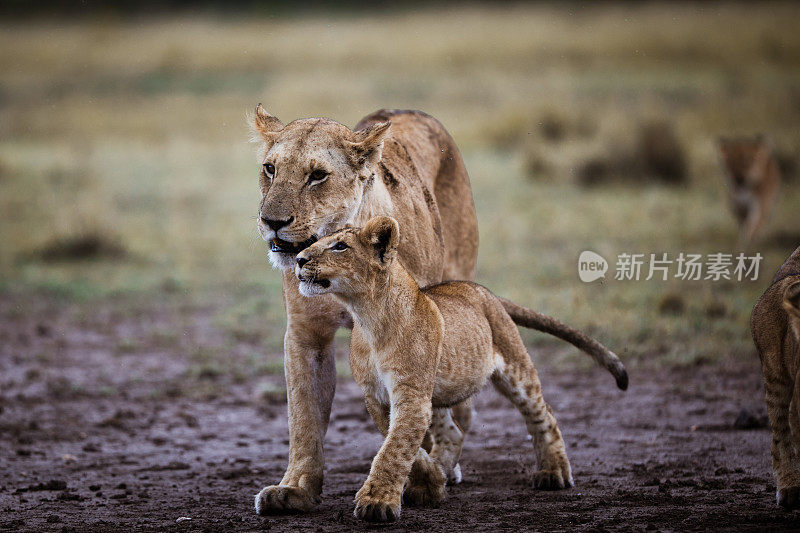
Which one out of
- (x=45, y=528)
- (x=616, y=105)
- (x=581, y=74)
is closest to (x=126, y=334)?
(x=45, y=528)

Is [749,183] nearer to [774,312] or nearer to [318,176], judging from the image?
[774,312]

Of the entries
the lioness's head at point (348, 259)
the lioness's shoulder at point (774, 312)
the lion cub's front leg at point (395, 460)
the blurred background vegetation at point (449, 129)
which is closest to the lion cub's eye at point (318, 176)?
the lioness's head at point (348, 259)

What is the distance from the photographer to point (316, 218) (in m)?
4.38

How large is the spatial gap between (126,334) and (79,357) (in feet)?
2.20

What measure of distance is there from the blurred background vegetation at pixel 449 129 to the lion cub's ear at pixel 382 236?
87.9 inches

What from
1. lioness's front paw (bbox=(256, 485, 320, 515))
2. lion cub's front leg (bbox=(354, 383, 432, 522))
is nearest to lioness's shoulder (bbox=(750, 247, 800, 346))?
lion cub's front leg (bbox=(354, 383, 432, 522))

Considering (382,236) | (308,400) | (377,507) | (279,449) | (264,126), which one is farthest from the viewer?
(279,449)

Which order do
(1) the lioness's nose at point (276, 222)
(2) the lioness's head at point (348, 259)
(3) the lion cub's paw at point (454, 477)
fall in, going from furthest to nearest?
(3) the lion cub's paw at point (454, 477)
(1) the lioness's nose at point (276, 222)
(2) the lioness's head at point (348, 259)

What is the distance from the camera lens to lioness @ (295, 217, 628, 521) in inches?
161

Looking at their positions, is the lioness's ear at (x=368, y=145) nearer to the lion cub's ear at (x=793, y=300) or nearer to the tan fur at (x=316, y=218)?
the tan fur at (x=316, y=218)

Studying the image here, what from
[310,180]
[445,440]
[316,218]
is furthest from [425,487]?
[310,180]

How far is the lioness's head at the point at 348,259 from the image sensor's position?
4.04 meters

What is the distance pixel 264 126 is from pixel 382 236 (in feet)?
3.24

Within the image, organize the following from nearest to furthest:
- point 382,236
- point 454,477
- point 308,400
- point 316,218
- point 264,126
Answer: point 382,236 < point 316,218 < point 308,400 < point 264,126 < point 454,477
